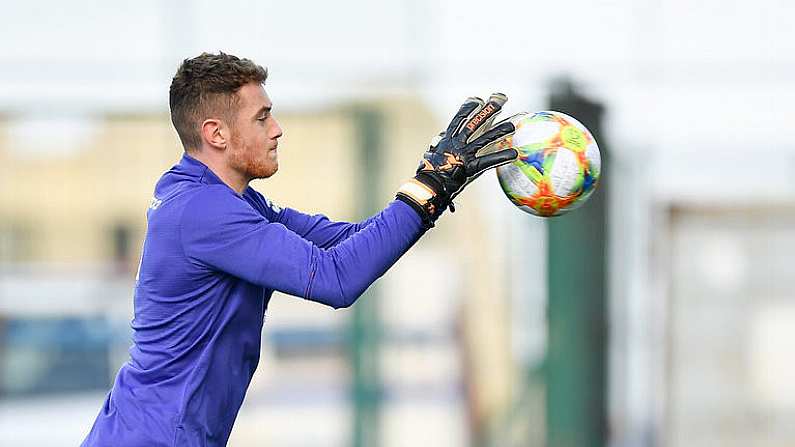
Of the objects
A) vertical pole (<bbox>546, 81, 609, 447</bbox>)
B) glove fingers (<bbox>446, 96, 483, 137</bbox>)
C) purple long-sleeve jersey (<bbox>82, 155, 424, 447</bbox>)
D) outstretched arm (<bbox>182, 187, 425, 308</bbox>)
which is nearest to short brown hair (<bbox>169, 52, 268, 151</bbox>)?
purple long-sleeve jersey (<bbox>82, 155, 424, 447</bbox>)

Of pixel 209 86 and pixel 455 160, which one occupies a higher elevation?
pixel 209 86

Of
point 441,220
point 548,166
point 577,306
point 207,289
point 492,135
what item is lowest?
point 577,306

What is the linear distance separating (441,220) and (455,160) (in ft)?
17.4

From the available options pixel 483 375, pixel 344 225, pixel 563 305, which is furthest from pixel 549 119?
pixel 483 375

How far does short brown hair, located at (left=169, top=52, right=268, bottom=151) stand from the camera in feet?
11.2

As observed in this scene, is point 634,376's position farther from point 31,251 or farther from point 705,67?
point 31,251

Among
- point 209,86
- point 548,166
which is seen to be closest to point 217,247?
point 209,86

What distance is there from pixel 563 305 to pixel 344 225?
4.47 meters

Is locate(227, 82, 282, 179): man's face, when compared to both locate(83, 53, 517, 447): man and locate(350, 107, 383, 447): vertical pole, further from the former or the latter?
locate(350, 107, 383, 447): vertical pole

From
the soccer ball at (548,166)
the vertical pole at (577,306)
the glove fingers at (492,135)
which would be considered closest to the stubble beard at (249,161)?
the glove fingers at (492,135)

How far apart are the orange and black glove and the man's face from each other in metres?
0.37

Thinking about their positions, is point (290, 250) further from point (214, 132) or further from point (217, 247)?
point (214, 132)

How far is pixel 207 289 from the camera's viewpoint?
343 cm

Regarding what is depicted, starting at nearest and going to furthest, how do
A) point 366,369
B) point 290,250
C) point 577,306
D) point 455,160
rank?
point 290,250, point 455,160, point 577,306, point 366,369
